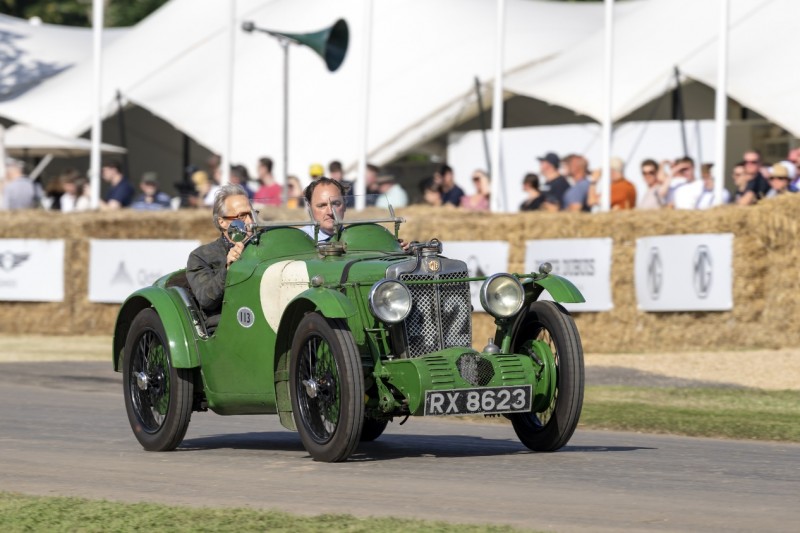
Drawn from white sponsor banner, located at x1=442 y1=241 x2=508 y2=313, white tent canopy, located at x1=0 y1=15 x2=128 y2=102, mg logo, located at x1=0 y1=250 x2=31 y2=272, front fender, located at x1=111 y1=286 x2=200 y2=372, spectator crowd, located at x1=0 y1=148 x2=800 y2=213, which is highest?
white tent canopy, located at x1=0 y1=15 x2=128 y2=102

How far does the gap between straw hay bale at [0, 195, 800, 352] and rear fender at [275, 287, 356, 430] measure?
31.1ft

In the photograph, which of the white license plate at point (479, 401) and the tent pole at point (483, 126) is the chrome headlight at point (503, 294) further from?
the tent pole at point (483, 126)

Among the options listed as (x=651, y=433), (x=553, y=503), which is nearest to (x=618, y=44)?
(x=651, y=433)

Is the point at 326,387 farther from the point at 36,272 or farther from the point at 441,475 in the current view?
the point at 36,272

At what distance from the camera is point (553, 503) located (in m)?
7.05

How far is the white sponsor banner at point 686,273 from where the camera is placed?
17609mm

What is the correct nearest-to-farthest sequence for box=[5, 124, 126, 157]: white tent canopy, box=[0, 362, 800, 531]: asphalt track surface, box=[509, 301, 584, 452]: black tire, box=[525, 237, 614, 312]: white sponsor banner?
1. box=[0, 362, 800, 531]: asphalt track surface
2. box=[509, 301, 584, 452]: black tire
3. box=[525, 237, 614, 312]: white sponsor banner
4. box=[5, 124, 126, 157]: white tent canopy

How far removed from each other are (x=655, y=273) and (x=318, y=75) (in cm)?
1382

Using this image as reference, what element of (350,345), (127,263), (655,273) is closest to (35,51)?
(127,263)

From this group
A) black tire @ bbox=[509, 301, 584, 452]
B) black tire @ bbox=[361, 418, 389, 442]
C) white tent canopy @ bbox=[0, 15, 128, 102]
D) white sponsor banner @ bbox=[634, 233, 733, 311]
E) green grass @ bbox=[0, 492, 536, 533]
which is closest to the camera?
green grass @ bbox=[0, 492, 536, 533]

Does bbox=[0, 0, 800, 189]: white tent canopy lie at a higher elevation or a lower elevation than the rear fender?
higher

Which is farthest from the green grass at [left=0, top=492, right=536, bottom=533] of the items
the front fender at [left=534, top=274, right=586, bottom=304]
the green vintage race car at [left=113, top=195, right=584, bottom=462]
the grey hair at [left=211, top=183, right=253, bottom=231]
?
the grey hair at [left=211, top=183, right=253, bottom=231]

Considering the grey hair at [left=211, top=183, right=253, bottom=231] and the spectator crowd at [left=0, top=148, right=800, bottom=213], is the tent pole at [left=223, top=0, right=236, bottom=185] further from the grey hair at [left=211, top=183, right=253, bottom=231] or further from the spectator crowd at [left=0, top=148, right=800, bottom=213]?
the grey hair at [left=211, top=183, right=253, bottom=231]

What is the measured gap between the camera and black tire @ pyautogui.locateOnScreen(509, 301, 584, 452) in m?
8.68
